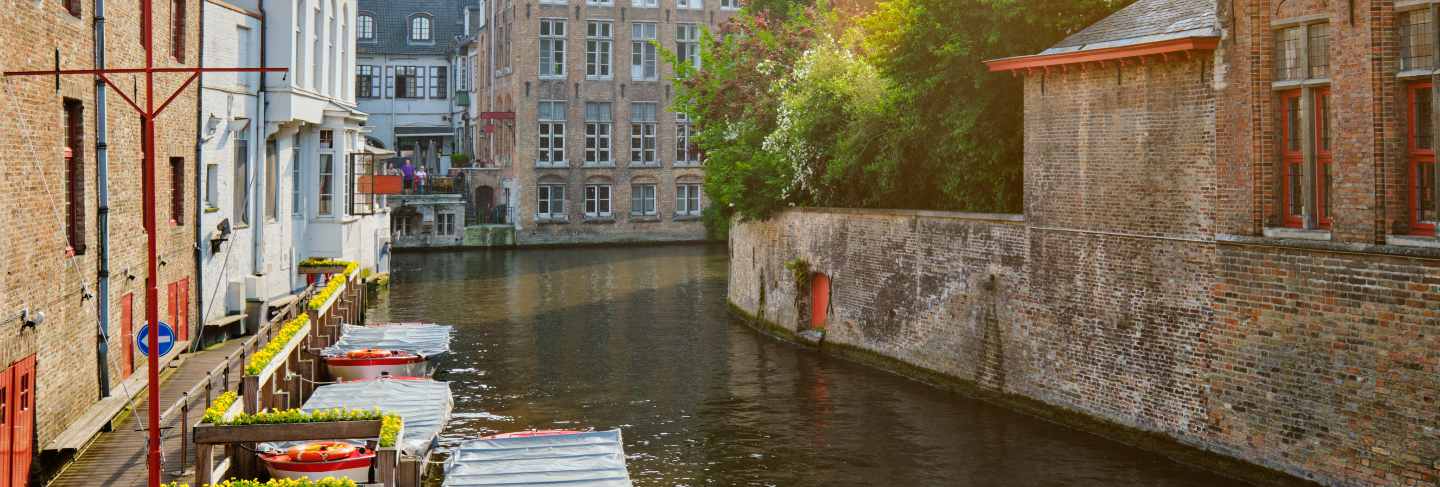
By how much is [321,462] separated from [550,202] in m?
51.0

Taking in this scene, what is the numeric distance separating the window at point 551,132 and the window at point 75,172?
159 ft

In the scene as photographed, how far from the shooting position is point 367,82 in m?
75.1

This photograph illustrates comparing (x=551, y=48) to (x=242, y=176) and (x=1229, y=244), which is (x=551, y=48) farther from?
(x=1229, y=244)

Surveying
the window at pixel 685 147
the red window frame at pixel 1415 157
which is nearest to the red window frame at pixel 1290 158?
the red window frame at pixel 1415 157

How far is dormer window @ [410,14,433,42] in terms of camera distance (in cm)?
7650

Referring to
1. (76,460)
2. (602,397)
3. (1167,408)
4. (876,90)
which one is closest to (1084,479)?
(1167,408)

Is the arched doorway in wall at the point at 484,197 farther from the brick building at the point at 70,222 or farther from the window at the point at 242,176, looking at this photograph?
the brick building at the point at 70,222

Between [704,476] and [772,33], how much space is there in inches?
916

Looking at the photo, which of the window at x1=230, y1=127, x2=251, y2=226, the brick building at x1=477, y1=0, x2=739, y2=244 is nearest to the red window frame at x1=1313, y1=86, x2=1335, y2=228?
the window at x1=230, y1=127, x2=251, y2=226

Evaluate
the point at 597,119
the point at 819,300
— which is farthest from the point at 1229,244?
the point at 597,119

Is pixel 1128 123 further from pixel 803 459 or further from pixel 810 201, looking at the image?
pixel 810 201

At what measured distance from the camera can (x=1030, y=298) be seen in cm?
2208

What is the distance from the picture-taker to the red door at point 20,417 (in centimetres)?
1380

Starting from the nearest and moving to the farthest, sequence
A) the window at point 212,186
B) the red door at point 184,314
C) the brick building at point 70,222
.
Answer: the brick building at point 70,222 → the red door at point 184,314 → the window at point 212,186
